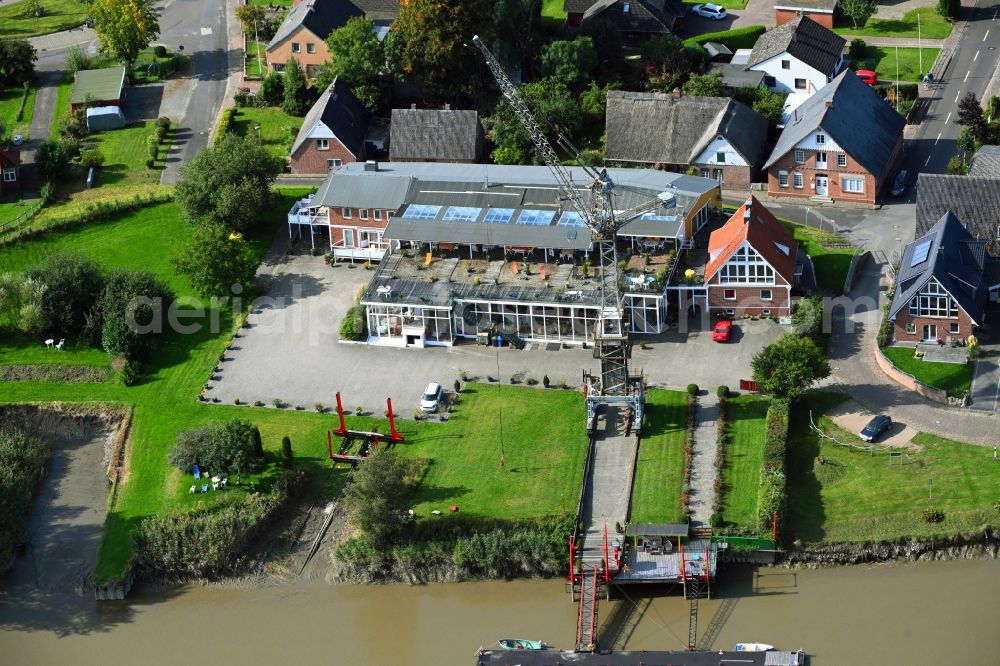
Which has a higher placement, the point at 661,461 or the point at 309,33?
the point at 309,33

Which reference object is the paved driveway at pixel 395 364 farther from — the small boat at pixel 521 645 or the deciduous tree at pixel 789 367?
the small boat at pixel 521 645

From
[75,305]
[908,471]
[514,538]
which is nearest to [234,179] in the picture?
[75,305]

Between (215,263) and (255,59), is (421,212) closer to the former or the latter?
(215,263)

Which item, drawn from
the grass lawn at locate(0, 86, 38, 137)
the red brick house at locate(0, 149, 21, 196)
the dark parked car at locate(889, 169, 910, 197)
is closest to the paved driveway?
the dark parked car at locate(889, 169, 910, 197)

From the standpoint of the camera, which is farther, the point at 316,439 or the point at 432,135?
the point at 432,135

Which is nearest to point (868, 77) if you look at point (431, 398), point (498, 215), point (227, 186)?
point (498, 215)

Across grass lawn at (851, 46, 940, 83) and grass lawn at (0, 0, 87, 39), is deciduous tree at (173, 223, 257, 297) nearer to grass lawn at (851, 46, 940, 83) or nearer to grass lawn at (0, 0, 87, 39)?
grass lawn at (851, 46, 940, 83)
